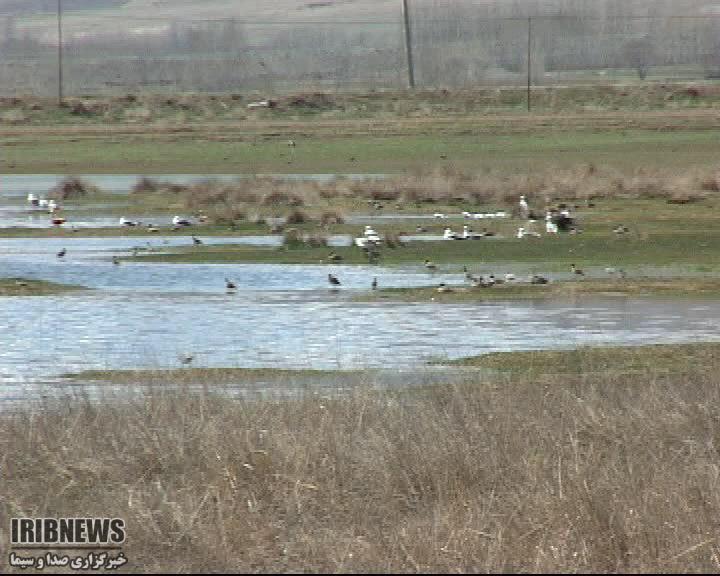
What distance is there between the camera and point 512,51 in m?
160

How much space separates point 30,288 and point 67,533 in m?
17.9

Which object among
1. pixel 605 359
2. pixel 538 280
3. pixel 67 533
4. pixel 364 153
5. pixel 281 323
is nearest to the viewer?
pixel 67 533

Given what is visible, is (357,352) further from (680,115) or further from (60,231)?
(680,115)

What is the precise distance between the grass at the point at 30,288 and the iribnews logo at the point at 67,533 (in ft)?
56.1

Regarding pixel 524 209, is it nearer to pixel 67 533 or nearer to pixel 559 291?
pixel 559 291

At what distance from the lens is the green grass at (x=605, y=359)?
1925cm

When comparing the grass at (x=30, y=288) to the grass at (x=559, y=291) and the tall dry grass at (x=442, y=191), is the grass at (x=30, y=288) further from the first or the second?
the tall dry grass at (x=442, y=191)

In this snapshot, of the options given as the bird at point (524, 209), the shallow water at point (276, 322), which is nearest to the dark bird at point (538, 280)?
the shallow water at point (276, 322)

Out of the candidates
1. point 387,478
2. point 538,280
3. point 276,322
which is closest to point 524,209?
point 538,280

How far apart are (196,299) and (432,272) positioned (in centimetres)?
465

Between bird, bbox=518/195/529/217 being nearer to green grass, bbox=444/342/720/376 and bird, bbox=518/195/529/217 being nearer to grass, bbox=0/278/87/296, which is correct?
grass, bbox=0/278/87/296

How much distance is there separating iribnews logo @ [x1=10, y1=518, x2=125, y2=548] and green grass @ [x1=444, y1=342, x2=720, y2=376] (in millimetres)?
8600

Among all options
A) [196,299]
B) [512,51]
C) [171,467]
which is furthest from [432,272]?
[512,51]

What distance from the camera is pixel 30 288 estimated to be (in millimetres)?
28375
